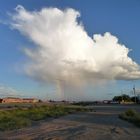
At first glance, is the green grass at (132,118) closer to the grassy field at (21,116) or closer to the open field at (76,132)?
the open field at (76,132)

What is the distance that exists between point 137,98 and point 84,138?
155 meters

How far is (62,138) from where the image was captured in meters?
18.3

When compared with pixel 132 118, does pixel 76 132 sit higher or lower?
lower

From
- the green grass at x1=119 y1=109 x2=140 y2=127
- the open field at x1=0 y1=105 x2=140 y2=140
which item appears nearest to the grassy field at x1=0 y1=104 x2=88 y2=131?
the open field at x1=0 y1=105 x2=140 y2=140

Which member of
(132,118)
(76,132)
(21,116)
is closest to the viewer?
(76,132)

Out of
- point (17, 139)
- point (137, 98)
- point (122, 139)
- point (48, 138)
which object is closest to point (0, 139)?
point (17, 139)

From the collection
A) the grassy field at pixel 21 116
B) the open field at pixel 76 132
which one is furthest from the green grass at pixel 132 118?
the grassy field at pixel 21 116

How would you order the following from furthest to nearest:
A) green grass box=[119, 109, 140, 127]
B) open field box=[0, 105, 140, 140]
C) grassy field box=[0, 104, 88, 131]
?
green grass box=[119, 109, 140, 127], grassy field box=[0, 104, 88, 131], open field box=[0, 105, 140, 140]

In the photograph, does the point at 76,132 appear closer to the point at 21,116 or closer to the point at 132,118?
the point at 132,118

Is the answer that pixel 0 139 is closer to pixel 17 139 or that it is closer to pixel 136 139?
pixel 17 139

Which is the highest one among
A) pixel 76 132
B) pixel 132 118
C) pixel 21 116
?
pixel 21 116

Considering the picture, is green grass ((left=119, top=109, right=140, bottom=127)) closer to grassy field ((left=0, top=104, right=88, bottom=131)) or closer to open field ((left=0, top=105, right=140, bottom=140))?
open field ((left=0, top=105, right=140, bottom=140))

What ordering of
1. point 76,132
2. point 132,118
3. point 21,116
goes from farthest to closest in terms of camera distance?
point 21,116, point 132,118, point 76,132

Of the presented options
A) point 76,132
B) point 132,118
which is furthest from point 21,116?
point 76,132
